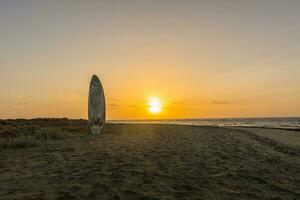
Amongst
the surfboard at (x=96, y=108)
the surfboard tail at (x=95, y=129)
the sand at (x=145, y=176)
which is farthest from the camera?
the surfboard at (x=96, y=108)

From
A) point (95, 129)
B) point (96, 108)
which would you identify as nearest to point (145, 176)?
point (95, 129)

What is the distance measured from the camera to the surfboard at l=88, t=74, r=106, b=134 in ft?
72.4

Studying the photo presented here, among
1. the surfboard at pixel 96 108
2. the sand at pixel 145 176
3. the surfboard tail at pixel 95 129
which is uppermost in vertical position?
the surfboard at pixel 96 108

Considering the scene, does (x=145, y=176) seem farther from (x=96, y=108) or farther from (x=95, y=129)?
(x=96, y=108)

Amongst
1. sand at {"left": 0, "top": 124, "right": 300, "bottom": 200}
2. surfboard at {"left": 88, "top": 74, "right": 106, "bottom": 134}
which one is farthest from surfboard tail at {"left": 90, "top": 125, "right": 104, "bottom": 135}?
sand at {"left": 0, "top": 124, "right": 300, "bottom": 200}

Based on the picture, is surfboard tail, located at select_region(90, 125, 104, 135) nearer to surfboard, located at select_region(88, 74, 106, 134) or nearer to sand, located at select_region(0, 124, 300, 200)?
surfboard, located at select_region(88, 74, 106, 134)

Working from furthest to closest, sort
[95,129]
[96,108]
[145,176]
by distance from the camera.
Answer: [96,108], [95,129], [145,176]

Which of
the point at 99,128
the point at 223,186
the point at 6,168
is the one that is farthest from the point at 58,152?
the point at 99,128

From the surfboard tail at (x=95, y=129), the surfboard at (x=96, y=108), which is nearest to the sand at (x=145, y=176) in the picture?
the surfboard tail at (x=95, y=129)

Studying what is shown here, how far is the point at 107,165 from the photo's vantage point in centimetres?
909

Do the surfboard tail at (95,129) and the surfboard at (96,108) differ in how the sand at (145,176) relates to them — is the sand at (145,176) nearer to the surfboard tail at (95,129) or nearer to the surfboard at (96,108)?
the surfboard tail at (95,129)

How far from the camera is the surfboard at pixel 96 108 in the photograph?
72.4ft

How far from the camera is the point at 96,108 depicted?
22.2 metres

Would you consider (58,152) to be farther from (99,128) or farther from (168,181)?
(99,128)
